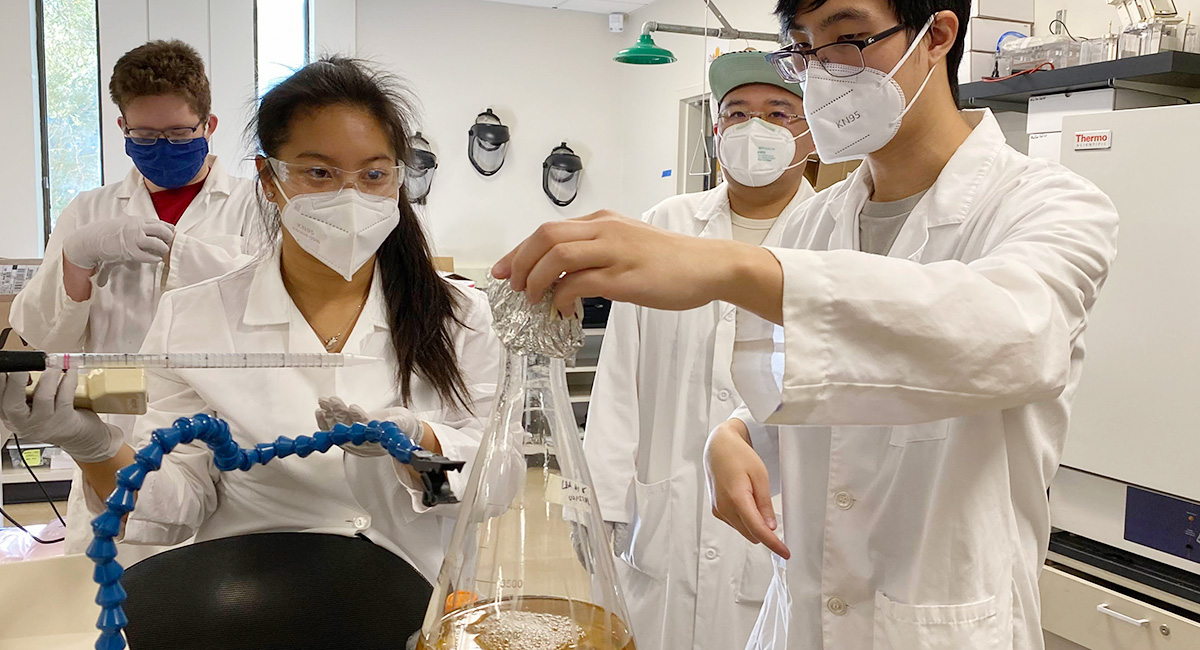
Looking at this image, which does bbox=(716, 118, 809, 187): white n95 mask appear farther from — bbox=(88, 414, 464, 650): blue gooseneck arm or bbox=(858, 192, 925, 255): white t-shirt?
bbox=(88, 414, 464, 650): blue gooseneck arm

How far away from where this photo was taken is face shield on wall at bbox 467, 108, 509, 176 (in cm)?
589

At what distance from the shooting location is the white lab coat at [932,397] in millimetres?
665

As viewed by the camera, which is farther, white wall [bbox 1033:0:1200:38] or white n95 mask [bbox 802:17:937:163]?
white wall [bbox 1033:0:1200:38]

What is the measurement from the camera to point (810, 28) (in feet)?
3.39

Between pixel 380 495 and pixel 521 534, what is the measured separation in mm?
750

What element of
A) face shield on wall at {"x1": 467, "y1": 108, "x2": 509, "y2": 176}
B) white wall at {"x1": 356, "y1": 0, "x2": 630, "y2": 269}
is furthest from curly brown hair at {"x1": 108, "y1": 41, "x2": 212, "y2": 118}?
face shield on wall at {"x1": 467, "y1": 108, "x2": 509, "y2": 176}

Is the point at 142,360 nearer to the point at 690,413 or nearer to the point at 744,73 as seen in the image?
the point at 690,413

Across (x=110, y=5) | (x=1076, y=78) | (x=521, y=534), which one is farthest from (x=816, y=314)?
(x=110, y=5)

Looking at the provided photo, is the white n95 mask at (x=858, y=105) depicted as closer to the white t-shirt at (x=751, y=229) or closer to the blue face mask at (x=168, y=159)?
the white t-shirt at (x=751, y=229)

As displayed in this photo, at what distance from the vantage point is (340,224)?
4.49 feet

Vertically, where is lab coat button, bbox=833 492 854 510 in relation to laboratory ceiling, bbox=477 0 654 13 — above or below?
below

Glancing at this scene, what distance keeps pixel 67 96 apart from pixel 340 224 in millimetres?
4248

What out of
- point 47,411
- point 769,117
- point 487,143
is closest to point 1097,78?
point 769,117

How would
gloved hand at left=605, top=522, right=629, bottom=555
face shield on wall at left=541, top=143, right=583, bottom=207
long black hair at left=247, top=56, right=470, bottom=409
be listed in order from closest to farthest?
long black hair at left=247, top=56, right=470, bottom=409 < gloved hand at left=605, top=522, right=629, bottom=555 < face shield on wall at left=541, top=143, right=583, bottom=207
